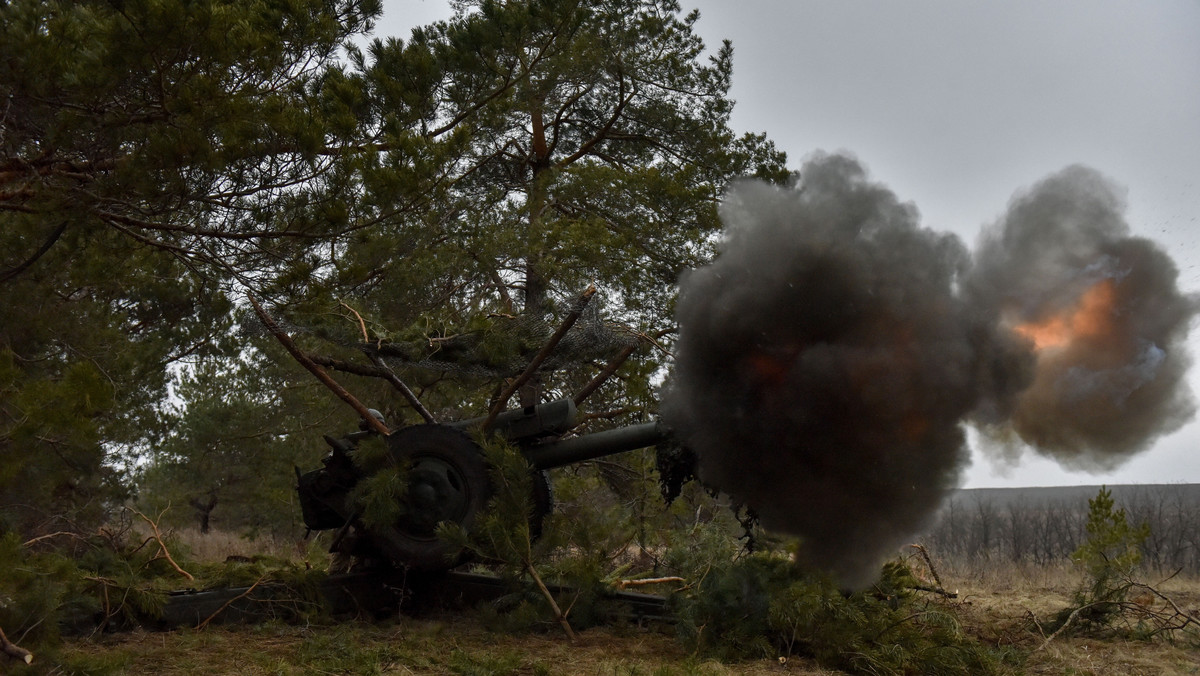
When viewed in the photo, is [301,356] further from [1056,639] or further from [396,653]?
[1056,639]

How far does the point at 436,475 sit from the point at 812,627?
135 inches

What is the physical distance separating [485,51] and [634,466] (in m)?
5.69

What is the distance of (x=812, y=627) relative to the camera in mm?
7090

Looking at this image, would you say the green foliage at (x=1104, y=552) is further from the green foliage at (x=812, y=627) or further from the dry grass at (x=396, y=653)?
the dry grass at (x=396, y=653)

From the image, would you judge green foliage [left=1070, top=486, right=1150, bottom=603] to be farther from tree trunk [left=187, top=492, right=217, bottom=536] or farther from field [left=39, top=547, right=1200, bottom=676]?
tree trunk [left=187, top=492, right=217, bottom=536]

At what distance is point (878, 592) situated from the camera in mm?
8367

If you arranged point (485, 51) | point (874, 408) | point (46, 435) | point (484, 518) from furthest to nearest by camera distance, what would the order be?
point (485, 51)
point (484, 518)
point (874, 408)
point (46, 435)

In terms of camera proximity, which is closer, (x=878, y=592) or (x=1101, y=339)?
(x=1101, y=339)

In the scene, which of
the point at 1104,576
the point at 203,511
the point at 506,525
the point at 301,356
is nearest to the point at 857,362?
the point at 506,525

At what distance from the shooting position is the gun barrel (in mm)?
8273

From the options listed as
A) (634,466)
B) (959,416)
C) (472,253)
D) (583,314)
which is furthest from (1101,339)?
(472,253)

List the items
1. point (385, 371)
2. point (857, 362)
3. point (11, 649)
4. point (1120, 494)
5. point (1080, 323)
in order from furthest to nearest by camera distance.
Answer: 1. point (1120, 494)
2. point (385, 371)
3. point (1080, 323)
4. point (857, 362)
5. point (11, 649)

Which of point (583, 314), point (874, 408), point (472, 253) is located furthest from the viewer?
point (472, 253)

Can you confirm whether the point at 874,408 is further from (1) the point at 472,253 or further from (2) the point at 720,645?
(1) the point at 472,253
